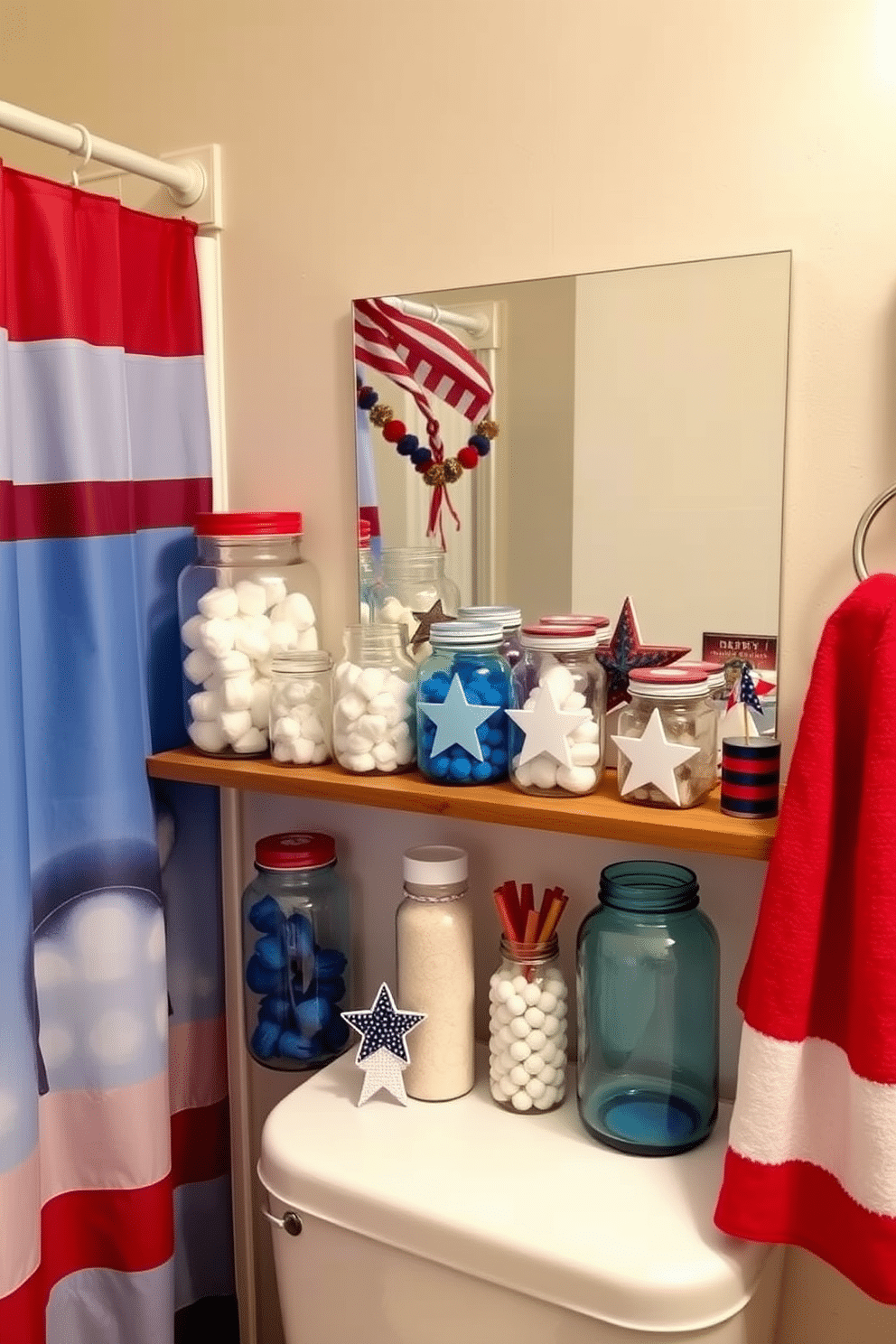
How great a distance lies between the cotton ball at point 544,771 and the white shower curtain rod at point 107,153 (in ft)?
2.51

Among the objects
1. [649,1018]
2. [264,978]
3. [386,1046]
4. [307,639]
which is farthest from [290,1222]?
[307,639]

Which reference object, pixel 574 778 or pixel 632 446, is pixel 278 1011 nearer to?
pixel 574 778

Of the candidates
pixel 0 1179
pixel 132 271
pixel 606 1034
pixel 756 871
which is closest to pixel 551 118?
pixel 132 271

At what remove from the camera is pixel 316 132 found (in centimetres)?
132

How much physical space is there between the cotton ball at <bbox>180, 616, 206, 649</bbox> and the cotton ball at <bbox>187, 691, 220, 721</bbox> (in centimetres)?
5

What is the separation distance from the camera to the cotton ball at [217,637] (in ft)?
4.17

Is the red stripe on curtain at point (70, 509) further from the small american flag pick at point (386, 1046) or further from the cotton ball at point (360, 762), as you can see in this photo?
the small american flag pick at point (386, 1046)

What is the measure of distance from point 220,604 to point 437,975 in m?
0.45

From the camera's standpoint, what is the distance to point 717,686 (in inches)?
44.0

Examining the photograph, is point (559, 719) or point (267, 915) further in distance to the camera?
point (267, 915)

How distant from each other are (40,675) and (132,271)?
18.0 inches

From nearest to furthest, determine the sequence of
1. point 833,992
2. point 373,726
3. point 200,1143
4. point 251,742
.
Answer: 1. point 833,992
2. point 373,726
3. point 251,742
4. point 200,1143

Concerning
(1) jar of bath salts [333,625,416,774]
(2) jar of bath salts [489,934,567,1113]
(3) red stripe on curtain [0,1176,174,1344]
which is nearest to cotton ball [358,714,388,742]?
(1) jar of bath salts [333,625,416,774]

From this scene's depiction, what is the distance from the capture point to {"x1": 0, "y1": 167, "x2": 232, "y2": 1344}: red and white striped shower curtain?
119cm
